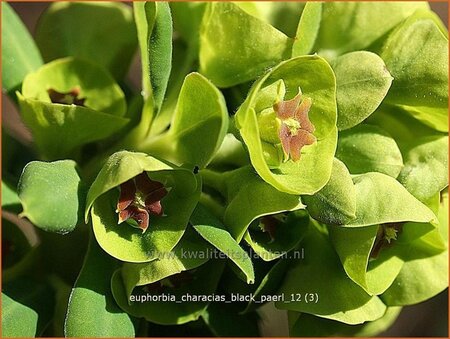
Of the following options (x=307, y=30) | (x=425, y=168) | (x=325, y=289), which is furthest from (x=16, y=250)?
(x=425, y=168)

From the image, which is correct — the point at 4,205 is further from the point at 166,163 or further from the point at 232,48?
the point at 232,48

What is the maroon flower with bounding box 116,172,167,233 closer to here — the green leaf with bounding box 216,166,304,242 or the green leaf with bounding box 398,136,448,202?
the green leaf with bounding box 216,166,304,242

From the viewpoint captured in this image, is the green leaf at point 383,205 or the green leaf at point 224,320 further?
the green leaf at point 224,320

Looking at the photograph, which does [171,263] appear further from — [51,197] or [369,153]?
[369,153]

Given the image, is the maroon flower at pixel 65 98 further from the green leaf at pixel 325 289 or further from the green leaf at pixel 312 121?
the green leaf at pixel 325 289

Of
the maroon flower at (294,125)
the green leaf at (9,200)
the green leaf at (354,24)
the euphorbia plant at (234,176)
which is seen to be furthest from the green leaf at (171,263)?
the green leaf at (354,24)

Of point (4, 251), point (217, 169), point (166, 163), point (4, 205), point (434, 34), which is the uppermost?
point (434, 34)

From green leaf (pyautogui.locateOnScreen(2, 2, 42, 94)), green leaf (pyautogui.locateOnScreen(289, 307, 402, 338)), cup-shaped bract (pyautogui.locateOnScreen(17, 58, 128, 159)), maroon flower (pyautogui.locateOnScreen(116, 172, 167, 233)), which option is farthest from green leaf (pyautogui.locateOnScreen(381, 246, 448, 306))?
green leaf (pyautogui.locateOnScreen(2, 2, 42, 94))

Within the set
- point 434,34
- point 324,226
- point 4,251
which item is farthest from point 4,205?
point 434,34
